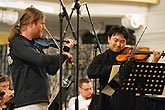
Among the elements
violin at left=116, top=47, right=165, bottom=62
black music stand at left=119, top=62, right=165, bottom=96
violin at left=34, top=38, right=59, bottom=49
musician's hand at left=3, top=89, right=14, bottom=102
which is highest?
violin at left=34, top=38, right=59, bottom=49

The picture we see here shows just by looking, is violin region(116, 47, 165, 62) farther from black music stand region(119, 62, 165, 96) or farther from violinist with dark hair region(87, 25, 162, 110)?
black music stand region(119, 62, 165, 96)

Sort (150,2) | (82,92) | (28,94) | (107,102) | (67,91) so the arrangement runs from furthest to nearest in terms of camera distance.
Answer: (150,2) → (82,92) → (107,102) → (67,91) → (28,94)

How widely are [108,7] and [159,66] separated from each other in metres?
3.86

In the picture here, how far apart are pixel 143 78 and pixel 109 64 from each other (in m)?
0.41

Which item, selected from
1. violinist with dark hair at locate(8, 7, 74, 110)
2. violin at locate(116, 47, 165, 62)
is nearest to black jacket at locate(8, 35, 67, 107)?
violinist with dark hair at locate(8, 7, 74, 110)

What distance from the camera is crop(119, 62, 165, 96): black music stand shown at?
3.58 m

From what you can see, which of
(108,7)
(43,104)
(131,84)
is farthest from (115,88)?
(108,7)

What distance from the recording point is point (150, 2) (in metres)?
7.31

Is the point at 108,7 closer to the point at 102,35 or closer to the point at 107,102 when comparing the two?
the point at 102,35

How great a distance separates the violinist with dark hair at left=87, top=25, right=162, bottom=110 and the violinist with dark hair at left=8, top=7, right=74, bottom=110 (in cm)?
60

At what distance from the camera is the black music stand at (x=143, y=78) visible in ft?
11.7

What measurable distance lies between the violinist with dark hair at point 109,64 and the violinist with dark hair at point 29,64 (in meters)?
0.60

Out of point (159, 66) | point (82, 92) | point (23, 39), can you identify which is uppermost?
point (23, 39)

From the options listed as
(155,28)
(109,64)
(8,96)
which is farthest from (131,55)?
(155,28)
